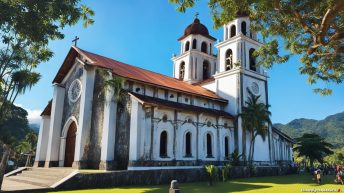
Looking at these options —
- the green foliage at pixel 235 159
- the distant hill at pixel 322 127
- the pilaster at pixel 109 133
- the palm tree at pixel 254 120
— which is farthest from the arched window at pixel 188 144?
the distant hill at pixel 322 127

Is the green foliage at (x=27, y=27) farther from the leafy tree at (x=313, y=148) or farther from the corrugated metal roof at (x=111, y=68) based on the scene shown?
the leafy tree at (x=313, y=148)

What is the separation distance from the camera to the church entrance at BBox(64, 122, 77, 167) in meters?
24.3

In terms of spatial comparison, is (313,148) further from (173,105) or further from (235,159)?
(173,105)

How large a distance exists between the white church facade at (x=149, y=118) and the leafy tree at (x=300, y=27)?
10.1 metres

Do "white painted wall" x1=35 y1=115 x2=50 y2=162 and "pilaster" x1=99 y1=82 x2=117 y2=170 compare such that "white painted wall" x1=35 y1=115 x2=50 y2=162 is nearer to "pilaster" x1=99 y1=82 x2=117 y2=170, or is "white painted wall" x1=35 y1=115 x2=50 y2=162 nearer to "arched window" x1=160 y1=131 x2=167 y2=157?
"pilaster" x1=99 y1=82 x2=117 y2=170

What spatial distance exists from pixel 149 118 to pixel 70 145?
7.96 meters

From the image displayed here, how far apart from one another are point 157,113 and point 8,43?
36.6ft

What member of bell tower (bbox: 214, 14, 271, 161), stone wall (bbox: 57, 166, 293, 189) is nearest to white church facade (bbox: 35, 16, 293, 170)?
bell tower (bbox: 214, 14, 271, 161)

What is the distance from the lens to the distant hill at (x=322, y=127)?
128575 mm

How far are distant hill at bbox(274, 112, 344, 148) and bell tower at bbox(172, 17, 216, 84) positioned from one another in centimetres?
9579

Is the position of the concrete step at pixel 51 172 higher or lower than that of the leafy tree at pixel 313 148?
lower

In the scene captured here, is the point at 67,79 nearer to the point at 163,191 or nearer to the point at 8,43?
the point at 8,43

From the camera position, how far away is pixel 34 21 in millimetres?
14000

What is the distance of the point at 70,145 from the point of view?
2466cm
